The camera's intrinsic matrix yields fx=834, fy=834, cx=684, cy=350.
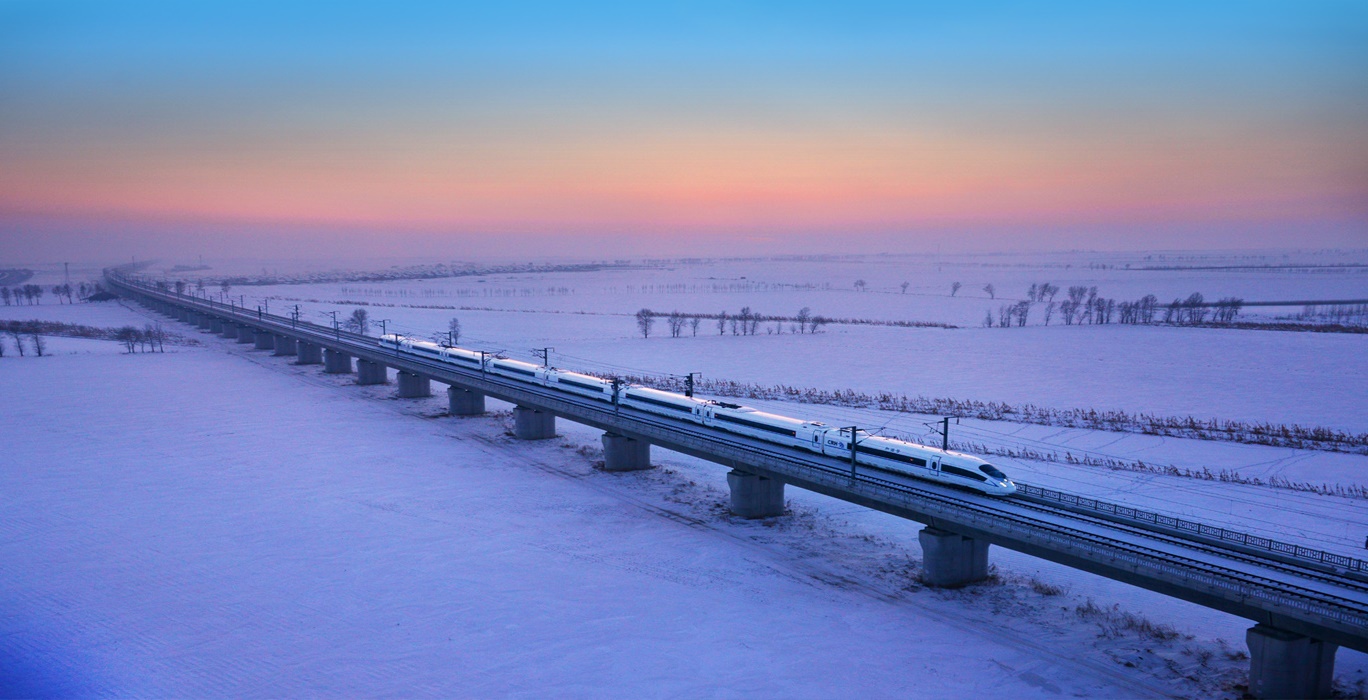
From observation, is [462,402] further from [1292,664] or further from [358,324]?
[358,324]

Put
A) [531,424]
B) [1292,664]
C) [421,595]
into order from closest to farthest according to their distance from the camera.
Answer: [1292,664]
[421,595]
[531,424]

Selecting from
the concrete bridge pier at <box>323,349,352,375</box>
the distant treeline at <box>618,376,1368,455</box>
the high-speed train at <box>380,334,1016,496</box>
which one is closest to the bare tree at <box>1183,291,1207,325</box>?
the distant treeline at <box>618,376,1368,455</box>

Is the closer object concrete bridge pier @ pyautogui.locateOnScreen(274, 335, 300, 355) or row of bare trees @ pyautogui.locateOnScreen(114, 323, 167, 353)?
concrete bridge pier @ pyautogui.locateOnScreen(274, 335, 300, 355)

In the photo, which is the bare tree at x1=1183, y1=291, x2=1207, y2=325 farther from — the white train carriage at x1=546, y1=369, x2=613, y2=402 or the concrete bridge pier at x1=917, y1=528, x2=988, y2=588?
the concrete bridge pier at x1=917, y1=528, x2=988, y2=588

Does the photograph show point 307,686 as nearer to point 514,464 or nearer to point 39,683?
point 39,683

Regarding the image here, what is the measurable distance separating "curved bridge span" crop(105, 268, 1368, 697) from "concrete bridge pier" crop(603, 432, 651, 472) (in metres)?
0.07

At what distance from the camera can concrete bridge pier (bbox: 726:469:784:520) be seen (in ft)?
134

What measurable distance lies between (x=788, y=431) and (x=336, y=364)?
6458 centimetres

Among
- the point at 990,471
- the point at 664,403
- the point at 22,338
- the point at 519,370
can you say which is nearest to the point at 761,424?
the point at 664,403

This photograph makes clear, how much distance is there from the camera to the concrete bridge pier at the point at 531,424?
59031 millimetres

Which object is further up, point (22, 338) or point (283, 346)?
point (22, 338)

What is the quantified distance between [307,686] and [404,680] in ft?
9.19

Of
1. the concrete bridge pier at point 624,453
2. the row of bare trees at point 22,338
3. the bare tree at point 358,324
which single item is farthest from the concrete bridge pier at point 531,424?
the bare tree at point 358,324

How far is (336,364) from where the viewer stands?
9031cm
